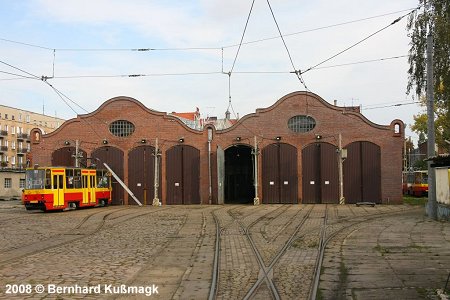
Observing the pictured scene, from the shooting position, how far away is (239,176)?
54.8 m

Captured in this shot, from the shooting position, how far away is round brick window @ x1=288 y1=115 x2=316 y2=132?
42.5 m

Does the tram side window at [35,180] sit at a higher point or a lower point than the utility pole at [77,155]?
lower

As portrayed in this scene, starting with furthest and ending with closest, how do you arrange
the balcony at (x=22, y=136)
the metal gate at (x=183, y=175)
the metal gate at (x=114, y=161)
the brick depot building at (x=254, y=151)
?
the balcony at (x=22, y=136) → the metal gate at (x=114, y=161) → the metal gate at (x=183, y=175) → the brick depot building at (x=254, y=151)

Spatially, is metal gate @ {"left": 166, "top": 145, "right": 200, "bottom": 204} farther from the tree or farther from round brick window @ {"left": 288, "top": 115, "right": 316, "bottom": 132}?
the tree

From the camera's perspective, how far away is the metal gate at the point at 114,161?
43625 mm

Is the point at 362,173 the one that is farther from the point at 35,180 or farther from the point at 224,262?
the point at 224,262

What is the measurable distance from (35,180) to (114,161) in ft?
46.0

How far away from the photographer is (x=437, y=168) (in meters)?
24.1

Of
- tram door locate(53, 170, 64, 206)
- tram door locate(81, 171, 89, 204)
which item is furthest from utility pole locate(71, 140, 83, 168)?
tram door locate(53, 170, 64, 206)

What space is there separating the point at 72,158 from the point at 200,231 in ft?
94.1

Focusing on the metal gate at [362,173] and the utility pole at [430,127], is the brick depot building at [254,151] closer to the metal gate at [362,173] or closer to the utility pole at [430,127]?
the metal gate at [362,173]

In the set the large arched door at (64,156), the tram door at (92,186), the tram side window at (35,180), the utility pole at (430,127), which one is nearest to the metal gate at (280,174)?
the tram door at (92,186)

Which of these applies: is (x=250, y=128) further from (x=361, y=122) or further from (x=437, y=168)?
(x=437, y=168)

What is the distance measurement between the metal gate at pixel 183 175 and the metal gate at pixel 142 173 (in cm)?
109
